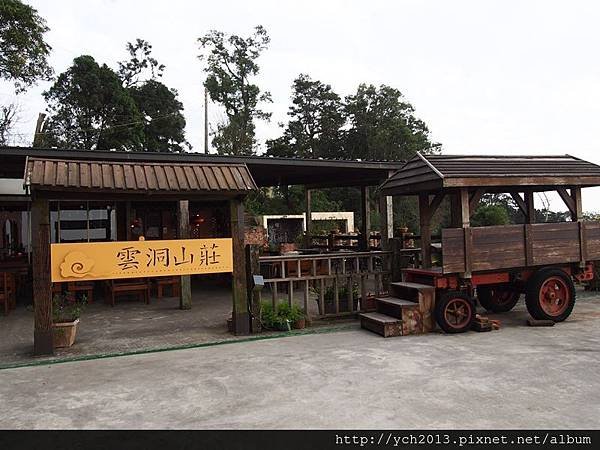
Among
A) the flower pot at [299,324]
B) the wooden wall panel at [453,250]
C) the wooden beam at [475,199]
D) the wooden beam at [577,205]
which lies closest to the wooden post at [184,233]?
the flower pot at [299,324]

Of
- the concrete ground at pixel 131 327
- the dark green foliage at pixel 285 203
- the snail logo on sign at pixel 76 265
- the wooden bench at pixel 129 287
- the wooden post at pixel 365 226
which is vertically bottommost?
the concrete ground at pixel 131 327

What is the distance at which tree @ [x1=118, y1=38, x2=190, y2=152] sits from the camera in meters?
35.1

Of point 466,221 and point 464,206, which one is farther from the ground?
point 464,206

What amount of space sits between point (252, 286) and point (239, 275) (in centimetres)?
27

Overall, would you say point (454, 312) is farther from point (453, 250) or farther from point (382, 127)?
point (382, 127)

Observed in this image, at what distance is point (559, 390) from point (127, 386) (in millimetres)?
4222

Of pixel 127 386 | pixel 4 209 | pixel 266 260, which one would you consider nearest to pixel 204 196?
pixel 266 260

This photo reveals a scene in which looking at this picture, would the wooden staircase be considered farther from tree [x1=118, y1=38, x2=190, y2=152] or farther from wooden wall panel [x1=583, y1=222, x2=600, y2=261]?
tree [x1=118, y1=38, x2=190, y2=152]

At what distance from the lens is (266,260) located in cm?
793

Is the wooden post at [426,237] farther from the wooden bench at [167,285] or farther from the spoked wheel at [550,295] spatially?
the wooden bench at [167,285]

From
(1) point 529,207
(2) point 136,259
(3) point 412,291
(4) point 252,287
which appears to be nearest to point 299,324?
(4) point 252,287

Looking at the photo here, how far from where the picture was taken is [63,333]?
664 cm

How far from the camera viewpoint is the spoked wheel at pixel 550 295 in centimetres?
759
